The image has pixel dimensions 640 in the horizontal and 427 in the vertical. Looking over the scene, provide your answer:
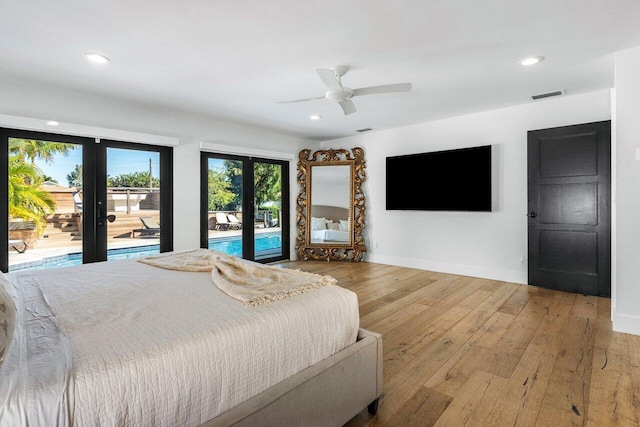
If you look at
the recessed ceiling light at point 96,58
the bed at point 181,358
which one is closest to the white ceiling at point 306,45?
the recessed ceiling light at point 96,58

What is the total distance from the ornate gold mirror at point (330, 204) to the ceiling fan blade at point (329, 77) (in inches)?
121

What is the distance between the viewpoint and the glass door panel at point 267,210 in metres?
5.45

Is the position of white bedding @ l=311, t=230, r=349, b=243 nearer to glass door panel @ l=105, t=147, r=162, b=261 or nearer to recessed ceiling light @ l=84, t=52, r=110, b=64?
glass door panel @ l=105, t=147, r=162, b=261

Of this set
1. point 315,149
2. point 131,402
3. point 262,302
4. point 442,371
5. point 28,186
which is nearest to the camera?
point 131,402

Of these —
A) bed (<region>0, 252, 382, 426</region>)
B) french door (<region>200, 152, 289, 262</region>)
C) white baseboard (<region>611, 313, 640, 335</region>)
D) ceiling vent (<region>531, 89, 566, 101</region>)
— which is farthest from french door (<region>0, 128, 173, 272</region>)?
white baseboard (<region>611, 313, 640, 335</region>)

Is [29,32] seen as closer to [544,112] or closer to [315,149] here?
[315,149]

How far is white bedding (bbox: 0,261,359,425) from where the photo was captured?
903 mm

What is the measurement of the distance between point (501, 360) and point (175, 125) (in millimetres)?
4491

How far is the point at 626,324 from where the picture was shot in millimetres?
2650

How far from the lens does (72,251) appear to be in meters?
3.71

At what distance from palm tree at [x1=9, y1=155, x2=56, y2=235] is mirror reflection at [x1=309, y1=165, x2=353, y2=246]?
3767mm

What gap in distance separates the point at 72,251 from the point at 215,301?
323cm

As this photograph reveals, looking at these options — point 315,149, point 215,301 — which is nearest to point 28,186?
point 215,301

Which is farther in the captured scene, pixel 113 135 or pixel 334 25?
pixel 113 135
